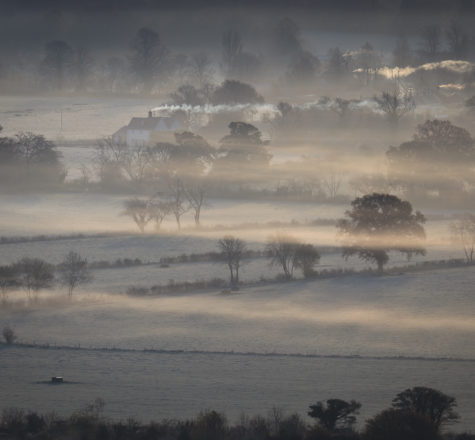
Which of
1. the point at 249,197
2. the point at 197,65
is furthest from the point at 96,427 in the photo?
the point at 197,65

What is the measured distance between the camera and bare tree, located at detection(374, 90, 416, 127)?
87.3 metres

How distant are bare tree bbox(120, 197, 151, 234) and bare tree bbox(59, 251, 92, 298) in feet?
33.2

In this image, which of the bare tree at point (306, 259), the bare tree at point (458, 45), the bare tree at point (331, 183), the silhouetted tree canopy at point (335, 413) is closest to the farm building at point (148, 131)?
the bare tree at point (331, 183)

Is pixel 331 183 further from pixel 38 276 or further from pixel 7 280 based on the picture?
pixel 7 280

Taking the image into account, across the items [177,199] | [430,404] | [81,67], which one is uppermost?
[81,67]

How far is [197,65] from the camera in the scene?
128125 mm

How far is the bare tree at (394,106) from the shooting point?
286 ft

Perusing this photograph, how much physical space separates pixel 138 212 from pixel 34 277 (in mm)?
16886

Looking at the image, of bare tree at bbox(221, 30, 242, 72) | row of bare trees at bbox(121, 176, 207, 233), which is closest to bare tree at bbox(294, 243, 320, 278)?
row of bare trees at bbox(121, 176, 207, 233)

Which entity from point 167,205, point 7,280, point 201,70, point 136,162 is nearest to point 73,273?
point 7,280

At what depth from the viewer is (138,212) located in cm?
5709

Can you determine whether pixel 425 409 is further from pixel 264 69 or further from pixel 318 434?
pixel 264 69

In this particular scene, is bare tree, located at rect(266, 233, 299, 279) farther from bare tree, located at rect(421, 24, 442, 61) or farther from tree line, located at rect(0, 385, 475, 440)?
bare tree, located at rect(421, 24, 442, 61)

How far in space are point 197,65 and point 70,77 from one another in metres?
16.9
